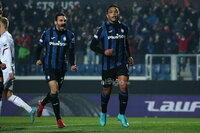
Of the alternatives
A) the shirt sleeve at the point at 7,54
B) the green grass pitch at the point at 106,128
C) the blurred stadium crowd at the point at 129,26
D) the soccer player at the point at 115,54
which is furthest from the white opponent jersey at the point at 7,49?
the blurred stadium crowd at the point at 129,26

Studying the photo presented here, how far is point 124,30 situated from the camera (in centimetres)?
996

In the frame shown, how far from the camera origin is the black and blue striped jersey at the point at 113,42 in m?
9.88

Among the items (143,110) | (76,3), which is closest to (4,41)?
(143,110)

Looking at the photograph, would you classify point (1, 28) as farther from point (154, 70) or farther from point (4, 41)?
point (154, 70)

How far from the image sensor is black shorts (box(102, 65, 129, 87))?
982 cm

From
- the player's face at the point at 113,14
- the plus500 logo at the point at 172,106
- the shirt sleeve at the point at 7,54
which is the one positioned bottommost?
the plus500 logo at the point at 172,106

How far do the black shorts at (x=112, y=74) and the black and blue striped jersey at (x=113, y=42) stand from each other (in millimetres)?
66

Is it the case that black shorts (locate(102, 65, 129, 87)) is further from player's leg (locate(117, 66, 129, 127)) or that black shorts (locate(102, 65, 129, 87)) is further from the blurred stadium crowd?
the blurred stadium crowd

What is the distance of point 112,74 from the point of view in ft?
32.6

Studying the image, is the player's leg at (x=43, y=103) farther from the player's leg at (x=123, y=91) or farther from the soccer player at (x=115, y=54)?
the player's leg at (x=123, y=91)

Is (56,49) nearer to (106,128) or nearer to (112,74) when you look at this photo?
(112,74)

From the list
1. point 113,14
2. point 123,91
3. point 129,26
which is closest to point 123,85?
point 123,91

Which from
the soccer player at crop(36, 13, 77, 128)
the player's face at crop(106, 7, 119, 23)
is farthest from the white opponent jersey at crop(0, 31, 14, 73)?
the player's face at crop(106, 7, 119, 23)

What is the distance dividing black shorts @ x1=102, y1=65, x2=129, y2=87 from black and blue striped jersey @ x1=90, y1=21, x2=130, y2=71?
0.07m
